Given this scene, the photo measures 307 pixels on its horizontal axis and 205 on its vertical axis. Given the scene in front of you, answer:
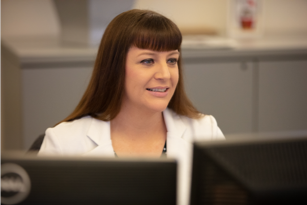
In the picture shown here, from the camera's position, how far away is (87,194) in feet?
2.13

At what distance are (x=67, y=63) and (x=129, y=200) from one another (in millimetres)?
1944

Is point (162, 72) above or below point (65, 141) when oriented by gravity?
above

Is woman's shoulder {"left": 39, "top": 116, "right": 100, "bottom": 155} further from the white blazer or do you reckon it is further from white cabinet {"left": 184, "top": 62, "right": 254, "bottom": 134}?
white cabinet {"left": 184, "top": 62, "right": 254, "bottom": 134}

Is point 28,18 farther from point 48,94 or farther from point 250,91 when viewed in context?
point 250,91

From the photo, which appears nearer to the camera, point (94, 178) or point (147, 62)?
point (94, 178)

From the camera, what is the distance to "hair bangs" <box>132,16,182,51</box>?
54.0 inches

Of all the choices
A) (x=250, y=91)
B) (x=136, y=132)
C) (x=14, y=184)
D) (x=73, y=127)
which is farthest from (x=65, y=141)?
(x=250, y=91)

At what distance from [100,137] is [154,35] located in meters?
0.41

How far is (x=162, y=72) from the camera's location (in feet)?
4.56

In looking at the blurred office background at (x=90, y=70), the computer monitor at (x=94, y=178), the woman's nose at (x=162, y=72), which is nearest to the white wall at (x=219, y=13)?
the blurred office background at (x=90, y=70)

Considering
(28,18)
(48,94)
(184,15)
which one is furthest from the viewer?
(184,15)

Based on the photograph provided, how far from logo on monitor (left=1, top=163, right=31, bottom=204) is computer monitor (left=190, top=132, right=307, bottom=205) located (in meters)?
0.27

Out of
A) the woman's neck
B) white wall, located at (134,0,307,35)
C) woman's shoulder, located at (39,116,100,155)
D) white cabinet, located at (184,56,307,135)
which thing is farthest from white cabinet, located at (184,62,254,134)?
woman's shoulder, located at (39,116,100,155)

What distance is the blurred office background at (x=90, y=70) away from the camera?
2482mm
